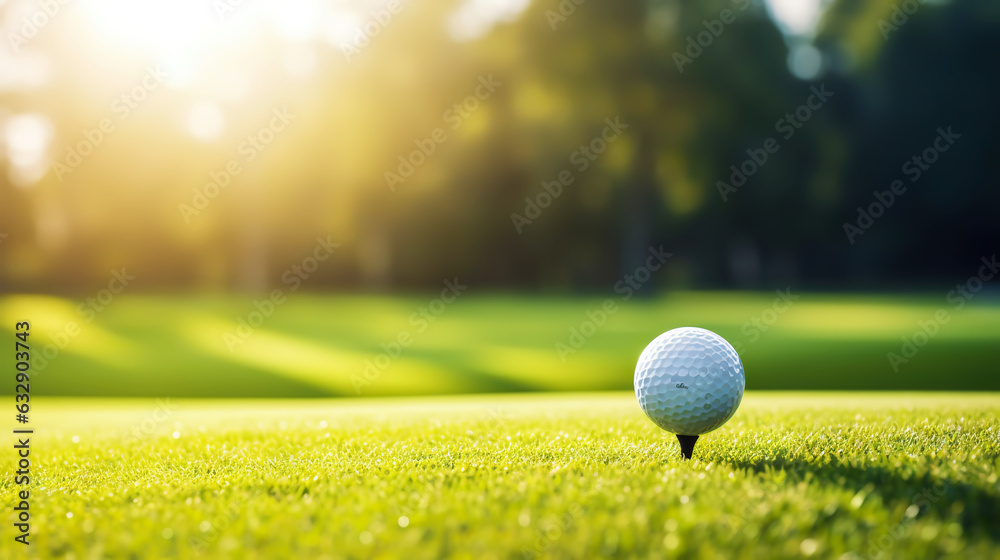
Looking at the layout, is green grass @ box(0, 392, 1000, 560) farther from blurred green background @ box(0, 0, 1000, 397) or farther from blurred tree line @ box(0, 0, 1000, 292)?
blurred tree line @ box(0, 0, 1000, 292)

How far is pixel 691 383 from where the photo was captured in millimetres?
4023

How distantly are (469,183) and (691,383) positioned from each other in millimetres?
34489

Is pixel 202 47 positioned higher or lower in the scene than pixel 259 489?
higher

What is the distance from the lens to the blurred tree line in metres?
24.1

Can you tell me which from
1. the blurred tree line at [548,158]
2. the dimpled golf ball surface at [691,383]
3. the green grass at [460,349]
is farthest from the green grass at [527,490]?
the blurred tree line at [548,158]

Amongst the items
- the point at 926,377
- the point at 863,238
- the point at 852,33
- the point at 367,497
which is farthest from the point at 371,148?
the point at 863,238

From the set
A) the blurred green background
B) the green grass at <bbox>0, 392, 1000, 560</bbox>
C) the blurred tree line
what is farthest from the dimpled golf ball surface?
the blurred tree line

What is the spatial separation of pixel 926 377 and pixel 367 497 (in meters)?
11.4

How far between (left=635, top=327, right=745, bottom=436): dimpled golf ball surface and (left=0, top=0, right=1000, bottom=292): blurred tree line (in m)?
20.6

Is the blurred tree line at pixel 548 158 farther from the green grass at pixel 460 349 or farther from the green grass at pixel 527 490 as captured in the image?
the green grass at pixel 527 490

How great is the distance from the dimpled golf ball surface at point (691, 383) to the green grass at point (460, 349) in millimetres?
7689

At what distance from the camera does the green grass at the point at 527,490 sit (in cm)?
275

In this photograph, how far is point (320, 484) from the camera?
3.71 m

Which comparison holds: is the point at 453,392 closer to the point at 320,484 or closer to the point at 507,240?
the point at 320,484
